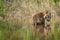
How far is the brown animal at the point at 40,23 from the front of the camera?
339 centimetres

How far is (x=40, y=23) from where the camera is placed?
345cm

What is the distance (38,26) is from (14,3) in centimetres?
47

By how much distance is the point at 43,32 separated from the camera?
3379 millimetres

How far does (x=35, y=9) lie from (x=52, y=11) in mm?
229

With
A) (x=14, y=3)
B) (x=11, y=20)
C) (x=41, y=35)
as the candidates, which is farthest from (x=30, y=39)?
(x=14, y=3)

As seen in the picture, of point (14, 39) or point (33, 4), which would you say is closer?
point (14, 39)

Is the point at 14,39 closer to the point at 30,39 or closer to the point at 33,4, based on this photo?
the point at 30,39

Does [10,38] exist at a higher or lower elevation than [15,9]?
lower

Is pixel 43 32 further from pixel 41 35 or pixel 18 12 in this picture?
pixel 18 12

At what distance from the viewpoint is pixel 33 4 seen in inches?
141

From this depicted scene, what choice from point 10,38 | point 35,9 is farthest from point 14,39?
point 35,9

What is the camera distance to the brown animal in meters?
3.39

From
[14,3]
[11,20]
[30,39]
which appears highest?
[14,3]

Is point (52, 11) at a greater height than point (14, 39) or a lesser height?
greater
